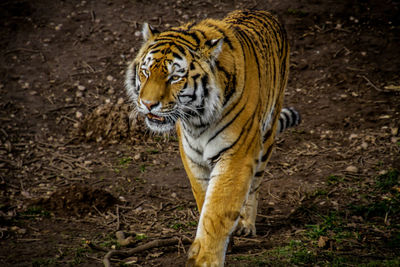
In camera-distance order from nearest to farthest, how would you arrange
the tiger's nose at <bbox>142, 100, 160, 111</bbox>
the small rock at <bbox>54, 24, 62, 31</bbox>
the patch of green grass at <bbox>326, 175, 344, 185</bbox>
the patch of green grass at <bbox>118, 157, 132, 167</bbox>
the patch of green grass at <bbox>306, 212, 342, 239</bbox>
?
the tiger's nose at <bbox>142, 100, 160, 111</bbox>
the patch of green grass at <bbox>306, 212, 342, 239</bbox>
the patch of green grass at <bbox>326, 175, 344, 185</bbox>
the patch of green grass at <bbox>118, 157, 132, 167</bbox>
the small rock at <bbox>54, 24, 62, 31</bbox>

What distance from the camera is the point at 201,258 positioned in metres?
2.62

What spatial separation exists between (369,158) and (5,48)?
5.15m

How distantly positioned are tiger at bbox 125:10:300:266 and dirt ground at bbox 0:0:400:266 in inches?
15.6

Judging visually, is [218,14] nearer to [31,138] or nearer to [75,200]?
[31,138]

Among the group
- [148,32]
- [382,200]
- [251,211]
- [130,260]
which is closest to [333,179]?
[382,200]

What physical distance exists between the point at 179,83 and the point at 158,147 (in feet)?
8.43

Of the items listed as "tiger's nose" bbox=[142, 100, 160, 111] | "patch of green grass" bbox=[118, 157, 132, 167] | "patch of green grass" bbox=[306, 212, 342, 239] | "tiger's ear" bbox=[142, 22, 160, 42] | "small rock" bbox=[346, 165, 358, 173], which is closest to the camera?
"tiger's nose" bbox=[142, 100, 160, 111]

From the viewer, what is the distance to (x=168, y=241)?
10.3 ft

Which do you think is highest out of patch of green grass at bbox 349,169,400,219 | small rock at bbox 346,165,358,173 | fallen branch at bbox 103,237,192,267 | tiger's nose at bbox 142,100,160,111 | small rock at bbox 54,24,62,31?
tiger's nose at bbox 142,100,160,111

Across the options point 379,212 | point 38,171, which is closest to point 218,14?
point 38,171

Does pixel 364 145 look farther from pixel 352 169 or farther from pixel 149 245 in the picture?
pixel 149 245

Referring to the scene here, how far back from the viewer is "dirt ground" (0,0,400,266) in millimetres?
3289

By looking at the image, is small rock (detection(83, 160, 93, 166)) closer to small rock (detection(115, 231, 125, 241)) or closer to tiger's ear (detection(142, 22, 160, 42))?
small rock (detection(115, 231, 125, 241))

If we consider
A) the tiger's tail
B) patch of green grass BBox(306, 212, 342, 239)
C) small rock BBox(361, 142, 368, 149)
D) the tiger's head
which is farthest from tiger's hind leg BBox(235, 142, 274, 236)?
small rock BBox(361, 142, 368, 149)
